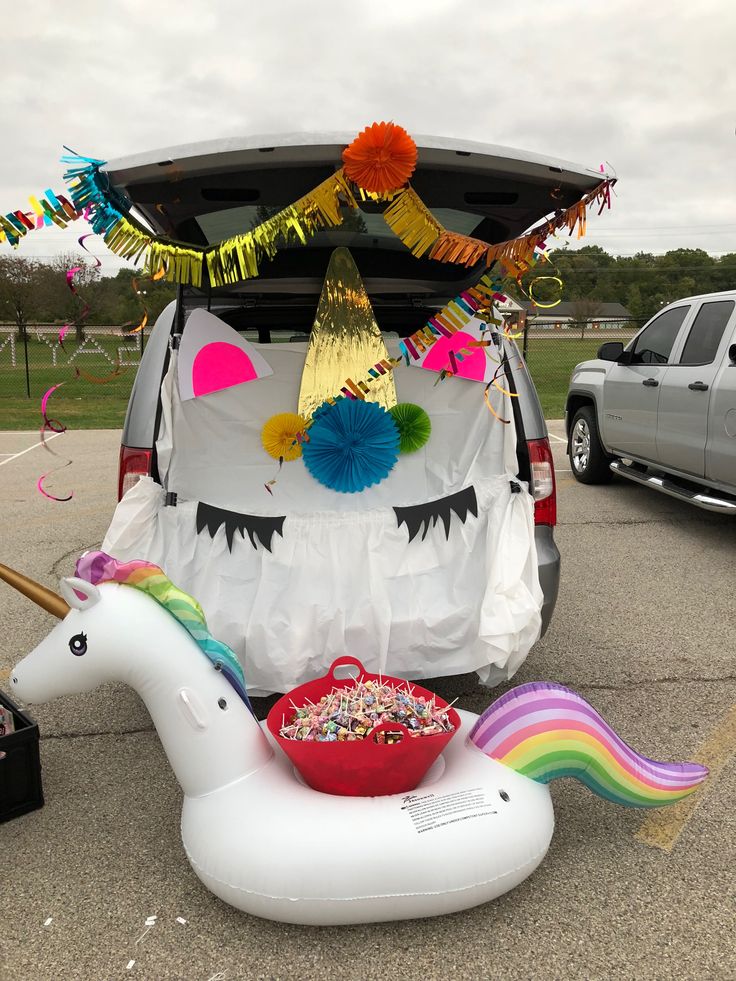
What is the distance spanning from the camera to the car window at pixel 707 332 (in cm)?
600

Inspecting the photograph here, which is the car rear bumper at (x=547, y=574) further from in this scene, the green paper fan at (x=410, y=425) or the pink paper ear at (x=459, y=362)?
the pink paper ear at (x=459, y=362)

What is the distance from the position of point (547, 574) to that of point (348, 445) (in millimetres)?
998

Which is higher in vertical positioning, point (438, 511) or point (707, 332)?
point (707, 332)

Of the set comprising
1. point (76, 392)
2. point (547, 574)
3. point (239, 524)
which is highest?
point (239, 524)

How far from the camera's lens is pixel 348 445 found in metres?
3.37

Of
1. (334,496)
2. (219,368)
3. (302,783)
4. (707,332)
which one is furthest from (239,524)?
Answer: (707,332)

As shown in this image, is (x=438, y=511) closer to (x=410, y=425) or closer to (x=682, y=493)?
(x=410, y=425)

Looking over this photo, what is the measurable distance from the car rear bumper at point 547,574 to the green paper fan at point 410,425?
26.1 inches

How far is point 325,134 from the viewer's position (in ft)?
8.26

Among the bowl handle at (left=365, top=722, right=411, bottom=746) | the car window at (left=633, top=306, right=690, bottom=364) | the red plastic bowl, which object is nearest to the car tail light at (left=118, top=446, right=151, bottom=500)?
the red plastic bowl

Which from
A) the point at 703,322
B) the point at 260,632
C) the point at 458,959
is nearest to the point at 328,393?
the point at 260,632

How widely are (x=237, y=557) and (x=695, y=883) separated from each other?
6.44 feet

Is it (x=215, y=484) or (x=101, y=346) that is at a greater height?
(x=101, y=346)

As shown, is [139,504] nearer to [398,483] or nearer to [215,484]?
[215,484]
